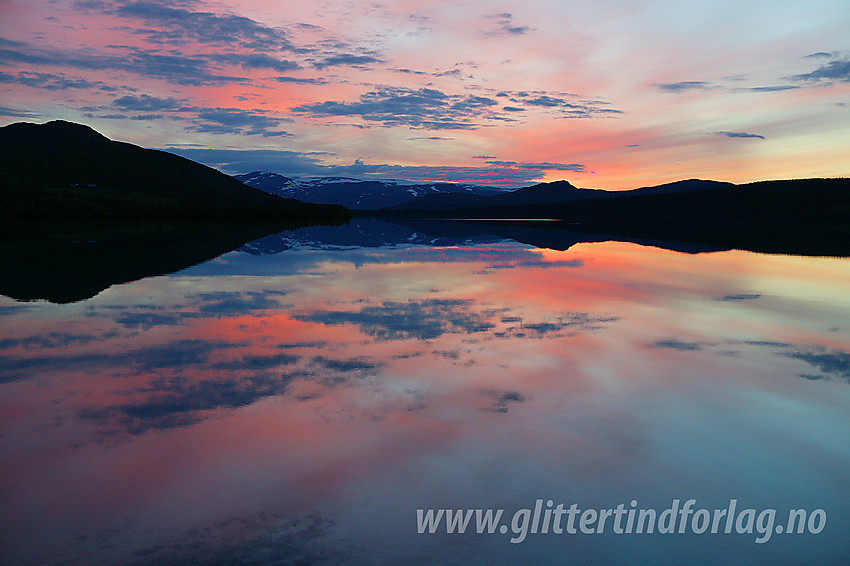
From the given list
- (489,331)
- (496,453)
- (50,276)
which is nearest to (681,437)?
(496,453)

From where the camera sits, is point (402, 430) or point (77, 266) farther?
point (77, 266)

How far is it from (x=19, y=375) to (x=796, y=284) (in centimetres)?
3029

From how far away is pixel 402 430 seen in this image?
8.70 m

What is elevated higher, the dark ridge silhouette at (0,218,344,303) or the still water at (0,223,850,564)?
the dark ridge silhouette at (0,218,344,303)

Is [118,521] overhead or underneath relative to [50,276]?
underneath

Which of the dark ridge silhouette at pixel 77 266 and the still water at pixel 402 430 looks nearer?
the still water at pixel 402 430

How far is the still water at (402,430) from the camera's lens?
5.94m

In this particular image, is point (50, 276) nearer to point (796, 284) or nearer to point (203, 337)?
point (203, 337)

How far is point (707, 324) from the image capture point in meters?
17.2

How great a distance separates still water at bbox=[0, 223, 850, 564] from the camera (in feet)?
19.5

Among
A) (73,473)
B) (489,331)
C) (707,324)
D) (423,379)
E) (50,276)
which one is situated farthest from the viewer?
(50,276)

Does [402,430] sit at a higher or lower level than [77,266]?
lower

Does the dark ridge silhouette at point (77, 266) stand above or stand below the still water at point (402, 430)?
above

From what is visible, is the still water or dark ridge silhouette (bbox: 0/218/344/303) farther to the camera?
dark ridge silhouette (bbox: 0/218/344/303)
